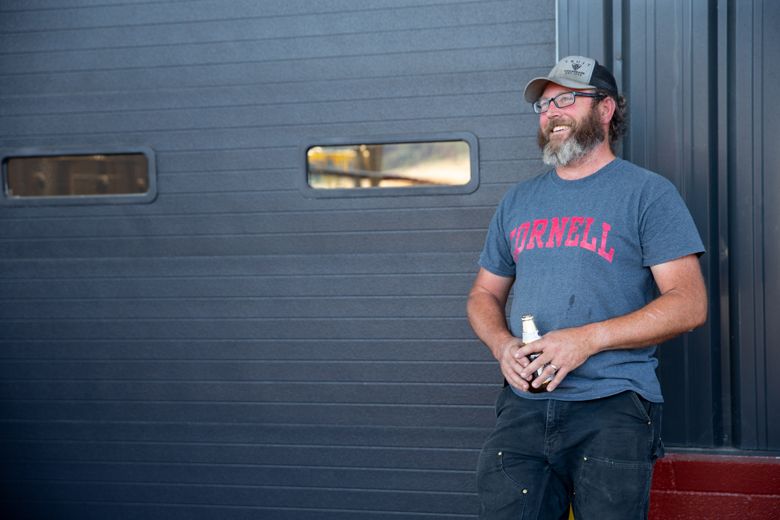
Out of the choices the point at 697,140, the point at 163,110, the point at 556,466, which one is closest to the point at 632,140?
the point at 697,140

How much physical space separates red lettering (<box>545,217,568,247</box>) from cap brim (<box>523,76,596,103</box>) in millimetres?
445

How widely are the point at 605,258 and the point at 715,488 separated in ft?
4.29

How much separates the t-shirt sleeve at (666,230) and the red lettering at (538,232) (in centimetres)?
30

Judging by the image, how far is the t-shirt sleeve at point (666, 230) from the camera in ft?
8.61

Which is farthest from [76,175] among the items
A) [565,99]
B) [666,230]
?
[666,230]

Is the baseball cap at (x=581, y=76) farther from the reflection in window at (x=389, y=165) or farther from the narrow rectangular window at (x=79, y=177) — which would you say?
the narrow rectangular window at (x=79, y=177)

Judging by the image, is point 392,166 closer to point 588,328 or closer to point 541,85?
point 541,85

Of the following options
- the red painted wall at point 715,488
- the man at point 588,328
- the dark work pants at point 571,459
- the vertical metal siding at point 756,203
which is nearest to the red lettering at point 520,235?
the man at point 588,328

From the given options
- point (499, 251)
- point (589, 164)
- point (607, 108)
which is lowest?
point (499, 251)

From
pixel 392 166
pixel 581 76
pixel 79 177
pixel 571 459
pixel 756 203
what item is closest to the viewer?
pixel 571 459

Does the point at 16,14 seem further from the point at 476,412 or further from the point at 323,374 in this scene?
the point at 476,412

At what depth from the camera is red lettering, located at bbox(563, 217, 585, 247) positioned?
8.87 ft

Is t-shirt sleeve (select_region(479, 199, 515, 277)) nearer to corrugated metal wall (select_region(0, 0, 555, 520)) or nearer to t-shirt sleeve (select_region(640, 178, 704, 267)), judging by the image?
t-shirt sleeve (select_region(640, 178, 704, 267))

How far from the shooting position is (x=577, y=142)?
9.29 ft
